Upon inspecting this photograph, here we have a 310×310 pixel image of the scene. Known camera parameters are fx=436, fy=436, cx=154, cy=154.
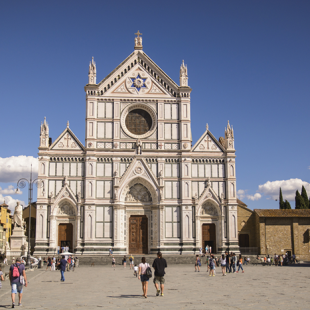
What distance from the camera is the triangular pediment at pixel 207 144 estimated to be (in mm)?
44781

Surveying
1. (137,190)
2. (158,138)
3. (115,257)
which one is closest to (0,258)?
(115,257)

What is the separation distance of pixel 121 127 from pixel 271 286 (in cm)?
2745

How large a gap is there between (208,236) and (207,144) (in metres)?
9.34

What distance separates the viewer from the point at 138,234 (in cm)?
4338

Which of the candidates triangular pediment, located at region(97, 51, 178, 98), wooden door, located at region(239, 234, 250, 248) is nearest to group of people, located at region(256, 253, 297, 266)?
wooden door, located at region(239, 234, 250, 248)

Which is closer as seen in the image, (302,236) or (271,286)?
(271,286)

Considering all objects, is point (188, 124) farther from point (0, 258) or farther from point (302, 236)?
point (0, 258)

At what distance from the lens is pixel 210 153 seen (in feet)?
147

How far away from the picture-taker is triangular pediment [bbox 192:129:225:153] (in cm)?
4478

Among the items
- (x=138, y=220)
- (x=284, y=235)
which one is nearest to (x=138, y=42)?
(x=138, y=220)

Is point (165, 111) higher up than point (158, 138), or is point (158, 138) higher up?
point (165, 111)

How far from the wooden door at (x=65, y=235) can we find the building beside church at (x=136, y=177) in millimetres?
97

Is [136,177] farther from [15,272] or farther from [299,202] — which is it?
[299,202]

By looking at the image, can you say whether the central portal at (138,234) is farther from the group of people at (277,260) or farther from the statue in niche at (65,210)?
the group of people at (277,260)
